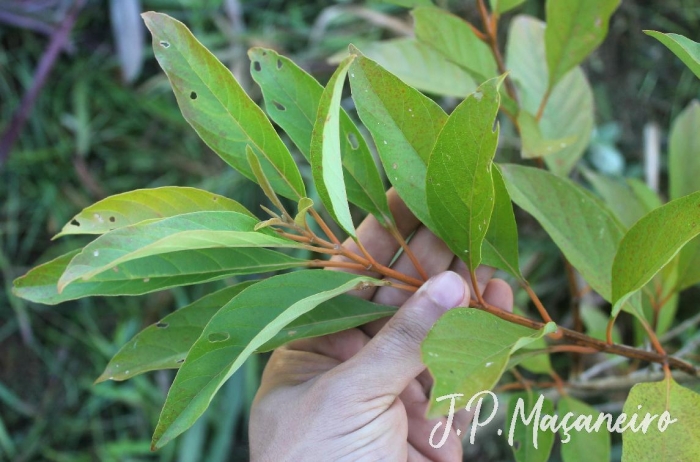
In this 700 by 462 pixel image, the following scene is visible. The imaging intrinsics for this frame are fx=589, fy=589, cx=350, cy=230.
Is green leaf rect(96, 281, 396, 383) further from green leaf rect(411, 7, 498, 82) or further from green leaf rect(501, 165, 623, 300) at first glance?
green leaf rect(411, 7, 498, 82)

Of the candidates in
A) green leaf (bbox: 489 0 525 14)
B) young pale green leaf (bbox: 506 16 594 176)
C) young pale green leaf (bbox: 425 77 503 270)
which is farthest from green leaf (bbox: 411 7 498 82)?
young pale green leaf (bbox: 425 77 503 270)

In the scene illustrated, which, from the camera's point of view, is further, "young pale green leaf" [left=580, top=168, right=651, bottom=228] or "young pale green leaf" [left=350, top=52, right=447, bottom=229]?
"young pale green leaf" [left=580, top=168, right=651, bottom=228]

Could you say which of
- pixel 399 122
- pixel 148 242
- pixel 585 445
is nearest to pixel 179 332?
pixel 148 242

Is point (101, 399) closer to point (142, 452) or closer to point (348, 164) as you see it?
point (142, 452)

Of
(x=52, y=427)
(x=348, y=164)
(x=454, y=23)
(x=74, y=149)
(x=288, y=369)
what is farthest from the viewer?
(x=74, y=149)

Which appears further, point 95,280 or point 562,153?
point 562,153

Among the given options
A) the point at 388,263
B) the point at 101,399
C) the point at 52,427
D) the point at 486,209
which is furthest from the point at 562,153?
the point at 52,427
